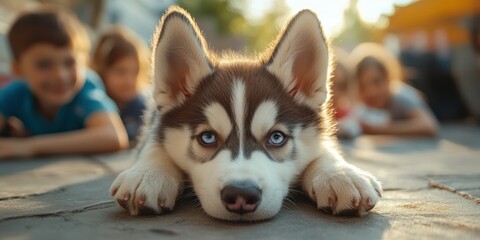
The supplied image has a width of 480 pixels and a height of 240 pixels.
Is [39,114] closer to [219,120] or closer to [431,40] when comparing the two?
[219,120]

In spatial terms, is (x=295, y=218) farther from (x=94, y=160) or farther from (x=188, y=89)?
(x=94, y=160)

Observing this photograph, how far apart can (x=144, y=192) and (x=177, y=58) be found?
0.77 metres

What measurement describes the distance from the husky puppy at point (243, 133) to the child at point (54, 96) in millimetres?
1696

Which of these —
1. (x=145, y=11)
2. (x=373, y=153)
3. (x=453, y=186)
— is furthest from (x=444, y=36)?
(x=145, y=11)

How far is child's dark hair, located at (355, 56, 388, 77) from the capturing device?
6.31 metres

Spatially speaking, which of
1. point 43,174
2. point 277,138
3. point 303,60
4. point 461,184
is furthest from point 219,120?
point 43,174

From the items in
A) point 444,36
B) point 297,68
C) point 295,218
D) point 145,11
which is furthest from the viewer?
point 145,11

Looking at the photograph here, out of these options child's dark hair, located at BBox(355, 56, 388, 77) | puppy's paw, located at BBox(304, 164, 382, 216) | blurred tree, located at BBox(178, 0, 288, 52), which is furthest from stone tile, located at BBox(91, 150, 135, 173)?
blurred tree, located at BBox(178, 0, 288, 52)

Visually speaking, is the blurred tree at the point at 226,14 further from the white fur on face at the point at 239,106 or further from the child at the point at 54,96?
the white fur on face at the point at 239,106

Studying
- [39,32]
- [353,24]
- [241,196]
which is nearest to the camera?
[241,196]

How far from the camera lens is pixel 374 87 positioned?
6.39 m

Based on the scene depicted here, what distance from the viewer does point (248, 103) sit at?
1960mm

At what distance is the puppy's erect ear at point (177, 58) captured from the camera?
7.15 ft

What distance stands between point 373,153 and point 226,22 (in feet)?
65.8
